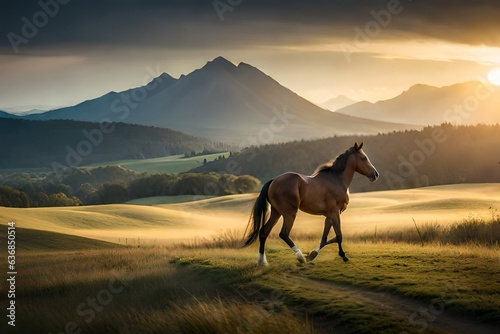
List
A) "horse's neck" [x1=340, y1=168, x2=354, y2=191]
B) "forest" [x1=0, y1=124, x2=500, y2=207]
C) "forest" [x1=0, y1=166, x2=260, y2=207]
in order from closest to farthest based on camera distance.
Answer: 1. "horse's neck" [x1=340, y1=168, x2=354, y2=191]
2. "forest" [x1=0, y1=166, x2=260, y2=207]
3. "forest" [x1=0, y1=124, x2=500, y2=207]

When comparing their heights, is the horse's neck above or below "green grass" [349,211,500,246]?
above

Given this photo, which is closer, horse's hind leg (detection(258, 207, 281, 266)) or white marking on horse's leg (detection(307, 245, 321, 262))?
white marking on horse's leg (detection(307, 245, 321, 262))

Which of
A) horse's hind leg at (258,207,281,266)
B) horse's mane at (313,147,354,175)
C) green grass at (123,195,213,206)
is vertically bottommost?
green grass at (123,195,213,206)

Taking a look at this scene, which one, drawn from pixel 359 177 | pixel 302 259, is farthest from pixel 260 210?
pixel 359 177

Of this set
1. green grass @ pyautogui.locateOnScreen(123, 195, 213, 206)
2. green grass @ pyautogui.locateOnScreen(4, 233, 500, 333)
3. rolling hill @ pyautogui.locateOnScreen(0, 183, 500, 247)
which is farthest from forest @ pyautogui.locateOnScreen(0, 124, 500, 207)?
green grass @ pyautogui.locateOnScreen(4, 233, 500, 333)

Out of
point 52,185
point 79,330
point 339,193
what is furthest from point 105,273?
point 52,185

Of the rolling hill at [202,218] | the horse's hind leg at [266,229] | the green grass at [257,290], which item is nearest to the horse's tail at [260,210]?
the horse's hind leg at [266,229]

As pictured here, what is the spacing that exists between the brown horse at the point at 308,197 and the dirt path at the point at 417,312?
252cm

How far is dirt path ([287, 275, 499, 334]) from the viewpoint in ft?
34.0

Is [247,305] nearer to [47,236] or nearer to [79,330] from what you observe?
[79,330]

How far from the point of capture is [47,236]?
1119 inches

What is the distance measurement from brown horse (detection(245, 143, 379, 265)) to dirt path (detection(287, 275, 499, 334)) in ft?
8.26

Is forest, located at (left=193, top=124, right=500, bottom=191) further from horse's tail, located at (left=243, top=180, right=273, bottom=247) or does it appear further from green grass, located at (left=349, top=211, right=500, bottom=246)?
horse's tail, located at (left=243, top=180, right=273, bottom=247)

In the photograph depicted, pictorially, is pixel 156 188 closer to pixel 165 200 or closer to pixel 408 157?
pixel 165 200
